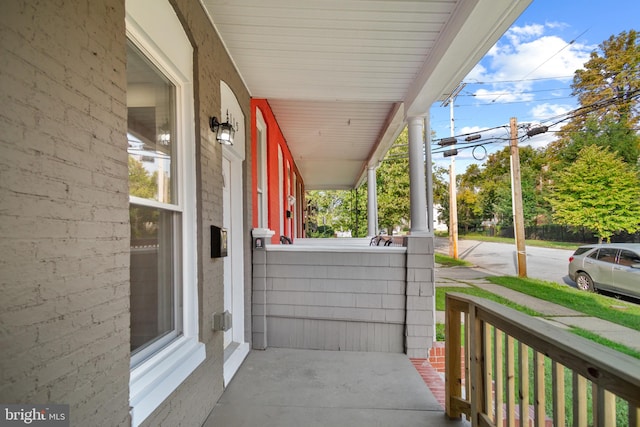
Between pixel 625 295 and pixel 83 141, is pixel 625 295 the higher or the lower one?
the lower one

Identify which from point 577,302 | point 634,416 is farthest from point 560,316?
point 634,416

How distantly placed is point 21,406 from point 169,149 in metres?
1.45

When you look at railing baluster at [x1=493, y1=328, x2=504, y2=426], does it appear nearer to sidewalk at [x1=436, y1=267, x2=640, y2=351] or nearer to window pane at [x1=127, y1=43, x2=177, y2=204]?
window pane at [x1=127, y1=43, x2=177, y2=204]

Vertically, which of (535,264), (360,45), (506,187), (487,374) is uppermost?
(506,187)

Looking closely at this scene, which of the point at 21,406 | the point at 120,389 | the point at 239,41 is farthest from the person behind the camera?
the point at 239,41

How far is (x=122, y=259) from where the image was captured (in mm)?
1342

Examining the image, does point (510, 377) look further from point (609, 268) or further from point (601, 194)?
point (601, 194)

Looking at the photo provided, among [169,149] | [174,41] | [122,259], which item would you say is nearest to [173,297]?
[122,259]

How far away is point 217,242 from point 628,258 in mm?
Result: 8734

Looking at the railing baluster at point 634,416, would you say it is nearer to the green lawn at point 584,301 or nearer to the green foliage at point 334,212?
the green lawn at point 584,301

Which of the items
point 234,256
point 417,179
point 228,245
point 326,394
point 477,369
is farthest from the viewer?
→ point 417,179

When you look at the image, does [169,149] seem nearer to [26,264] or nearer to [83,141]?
[83,141]

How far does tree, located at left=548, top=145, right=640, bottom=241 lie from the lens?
12930 millimetres

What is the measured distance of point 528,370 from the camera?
155cm
